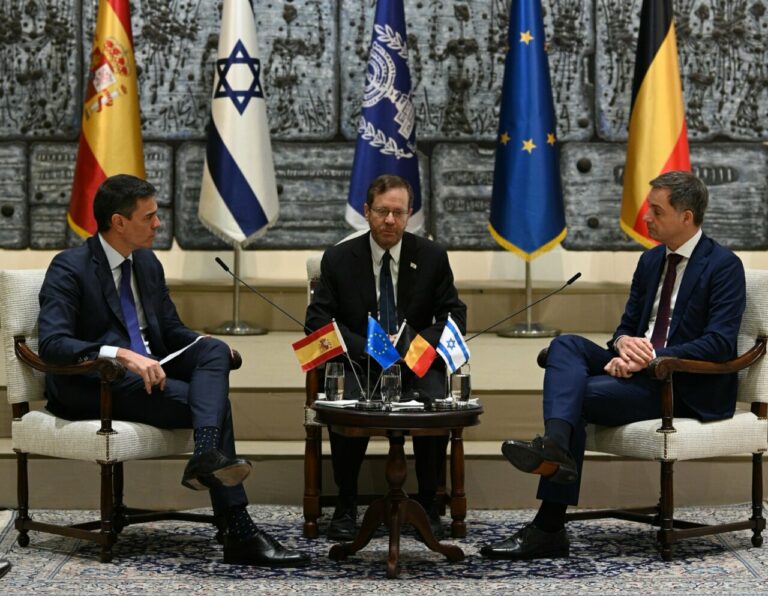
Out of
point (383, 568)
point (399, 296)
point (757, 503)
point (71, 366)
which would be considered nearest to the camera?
point (383, 568)

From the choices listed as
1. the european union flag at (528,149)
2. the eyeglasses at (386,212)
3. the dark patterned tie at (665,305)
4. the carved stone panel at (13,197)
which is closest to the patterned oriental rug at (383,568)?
the dark patterned tie at (665,305)

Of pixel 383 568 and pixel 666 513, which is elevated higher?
pixel 666 513

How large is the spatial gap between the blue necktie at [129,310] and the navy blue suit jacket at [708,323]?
5.73ft

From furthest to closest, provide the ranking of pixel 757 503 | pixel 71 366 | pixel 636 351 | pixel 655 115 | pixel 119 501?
pixel 655 115
pixel 119 501
pixel 757 503
pixel 636 351
pixel 71 366

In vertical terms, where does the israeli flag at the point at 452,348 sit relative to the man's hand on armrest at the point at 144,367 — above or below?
above

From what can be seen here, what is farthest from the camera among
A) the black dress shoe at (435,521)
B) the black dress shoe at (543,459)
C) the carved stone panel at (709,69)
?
the carved stone panel at (709,69)

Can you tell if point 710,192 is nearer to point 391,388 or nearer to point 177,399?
point 391,388

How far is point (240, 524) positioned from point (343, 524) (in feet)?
1.64

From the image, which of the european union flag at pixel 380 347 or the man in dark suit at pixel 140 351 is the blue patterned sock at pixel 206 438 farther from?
the european union flag at pixel 380 347

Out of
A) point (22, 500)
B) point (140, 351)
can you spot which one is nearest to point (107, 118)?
point (140, 351)

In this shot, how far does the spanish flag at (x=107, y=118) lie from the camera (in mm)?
6824

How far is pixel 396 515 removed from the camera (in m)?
3.93

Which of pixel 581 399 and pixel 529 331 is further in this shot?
pixel 529 331

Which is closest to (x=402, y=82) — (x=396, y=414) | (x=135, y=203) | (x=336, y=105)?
(x=336, y=105)
